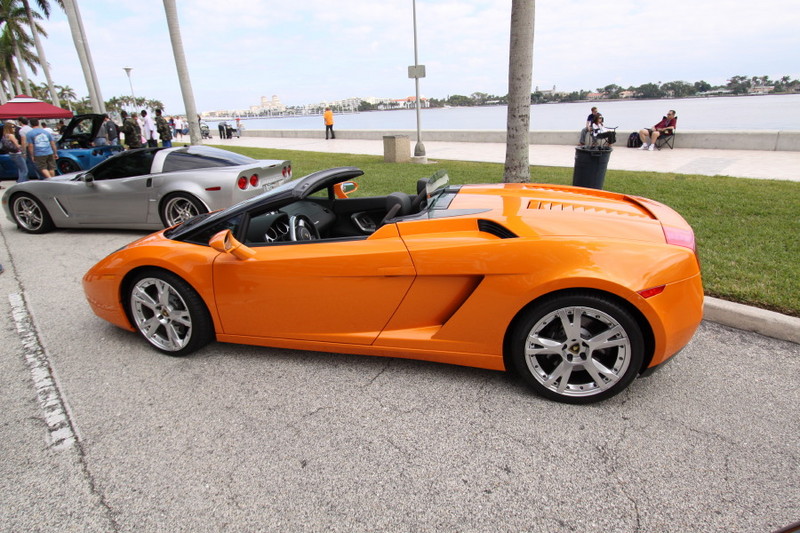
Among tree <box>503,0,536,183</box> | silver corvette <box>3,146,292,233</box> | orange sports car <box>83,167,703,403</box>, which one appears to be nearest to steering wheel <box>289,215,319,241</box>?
orange sports car <box>83,167,703,403</box>

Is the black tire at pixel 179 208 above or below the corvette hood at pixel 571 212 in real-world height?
below

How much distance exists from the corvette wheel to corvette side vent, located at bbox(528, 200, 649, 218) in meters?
7.37

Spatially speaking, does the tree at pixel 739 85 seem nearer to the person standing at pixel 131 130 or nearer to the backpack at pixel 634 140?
the backpack at pixel 634 140

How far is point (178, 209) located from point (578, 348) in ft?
18.6

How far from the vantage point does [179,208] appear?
6.22 m

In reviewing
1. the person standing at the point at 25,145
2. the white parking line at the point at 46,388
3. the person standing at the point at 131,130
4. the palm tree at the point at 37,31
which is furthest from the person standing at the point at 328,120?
the palm tree at the point at 37,31

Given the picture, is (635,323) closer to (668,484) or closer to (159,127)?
(668,484)

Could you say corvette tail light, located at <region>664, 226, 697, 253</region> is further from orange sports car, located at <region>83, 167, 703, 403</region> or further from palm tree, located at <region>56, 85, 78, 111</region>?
palm tree, located at <region>56, 85, 78, 111</region>

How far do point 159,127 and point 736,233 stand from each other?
18.5m

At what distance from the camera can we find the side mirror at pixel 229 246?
104 inches

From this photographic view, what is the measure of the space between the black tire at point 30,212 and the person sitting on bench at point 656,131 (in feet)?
48.3

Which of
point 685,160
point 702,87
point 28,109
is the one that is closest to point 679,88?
point 702,87

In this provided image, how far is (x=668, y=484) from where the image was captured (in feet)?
6.30

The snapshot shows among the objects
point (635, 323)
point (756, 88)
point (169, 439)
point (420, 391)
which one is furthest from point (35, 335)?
point (756, 88)
